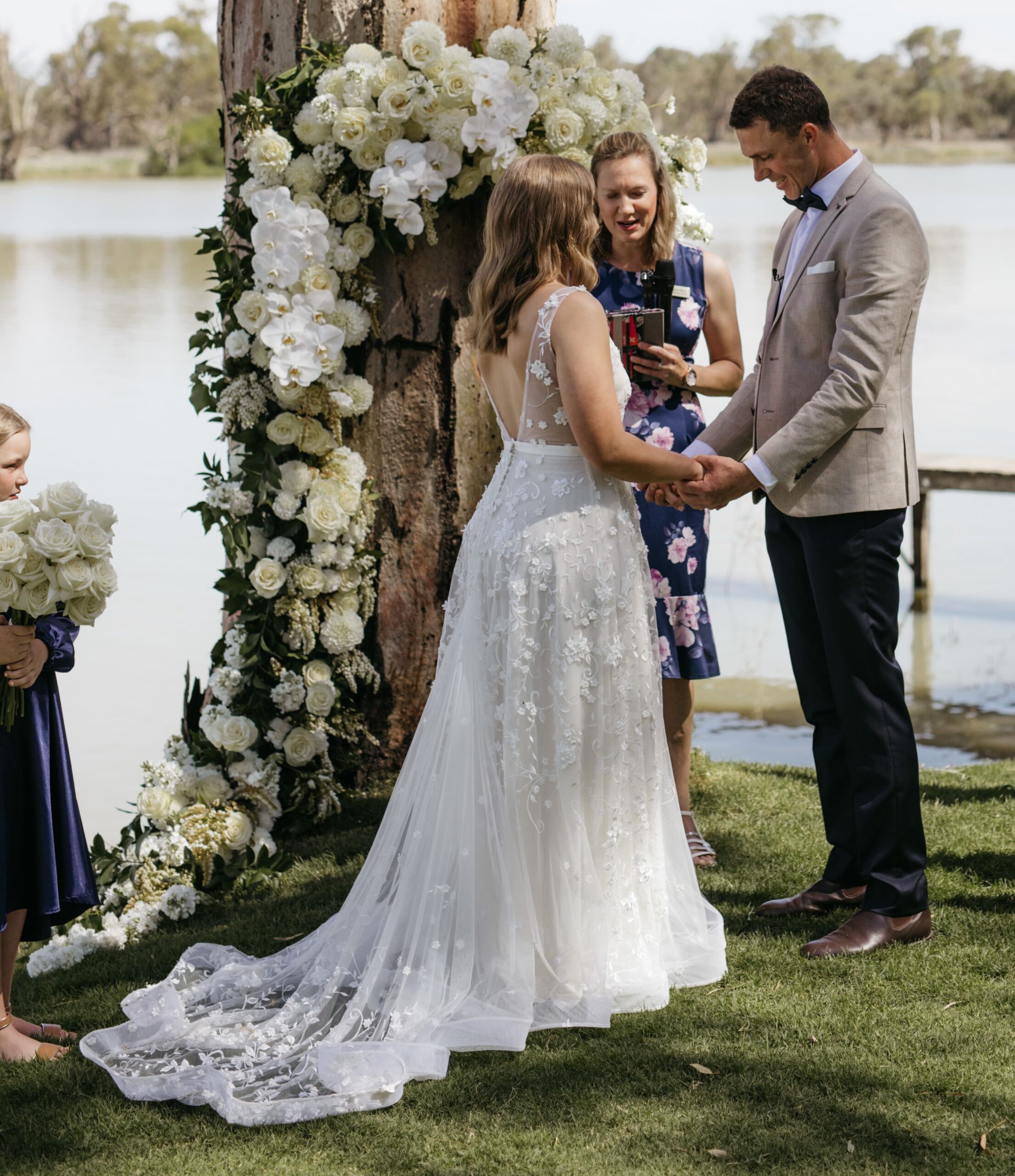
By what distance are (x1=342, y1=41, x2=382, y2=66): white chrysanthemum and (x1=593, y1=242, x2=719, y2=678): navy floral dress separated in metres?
1.05

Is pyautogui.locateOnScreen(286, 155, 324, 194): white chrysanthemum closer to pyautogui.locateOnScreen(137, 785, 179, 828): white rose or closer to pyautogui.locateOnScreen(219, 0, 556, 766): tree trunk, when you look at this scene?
pyautogui.locateOnScreen(219, 0, 556, 766): tree trunk

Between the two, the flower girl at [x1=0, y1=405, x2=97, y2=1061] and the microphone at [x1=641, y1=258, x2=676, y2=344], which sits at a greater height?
the microphone at [x1=641, y1=258, x2=676, y2=344]

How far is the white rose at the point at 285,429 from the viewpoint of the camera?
4562 millimetres

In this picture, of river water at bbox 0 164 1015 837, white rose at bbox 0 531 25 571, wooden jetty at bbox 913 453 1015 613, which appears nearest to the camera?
white rose at bbox 0 531 25 571

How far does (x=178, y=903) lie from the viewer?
4160 millimetres

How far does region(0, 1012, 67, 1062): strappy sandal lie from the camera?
3.18 m

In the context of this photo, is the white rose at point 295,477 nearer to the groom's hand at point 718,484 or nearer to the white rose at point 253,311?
the white rose at point 253,311

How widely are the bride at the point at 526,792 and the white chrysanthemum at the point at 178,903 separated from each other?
26.2 inches

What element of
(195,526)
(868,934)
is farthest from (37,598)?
(195,526)

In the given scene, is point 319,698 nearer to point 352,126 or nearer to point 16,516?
point 16,516

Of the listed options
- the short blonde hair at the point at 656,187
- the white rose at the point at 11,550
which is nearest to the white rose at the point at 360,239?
the short blonde hair at the point at 656,187

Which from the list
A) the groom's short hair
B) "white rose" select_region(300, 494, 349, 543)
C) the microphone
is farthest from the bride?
"white rose" select_region(300, 494, 349, 543)

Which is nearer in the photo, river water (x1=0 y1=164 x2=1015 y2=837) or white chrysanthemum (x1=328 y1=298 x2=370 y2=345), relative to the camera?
white chrysanthemum (x1=328 y1=298 x2=370 y2=345)

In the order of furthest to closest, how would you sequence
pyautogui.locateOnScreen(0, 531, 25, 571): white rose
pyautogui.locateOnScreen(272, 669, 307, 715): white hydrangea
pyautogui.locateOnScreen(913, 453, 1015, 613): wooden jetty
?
pyautogui.locateOnScreen(913, 453, 1015, 613): wooden jetty → pyautogui.locateOnScreen(272, 669, 307, 715): white hydrangea → pyautogui.locateOnScreen(0, 531, 25, 571): white rose
